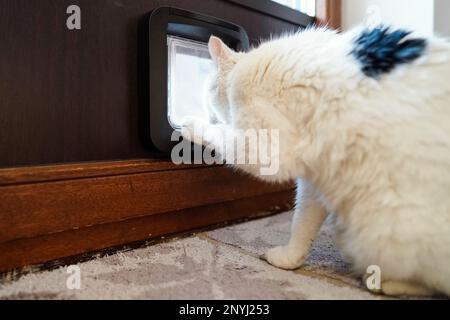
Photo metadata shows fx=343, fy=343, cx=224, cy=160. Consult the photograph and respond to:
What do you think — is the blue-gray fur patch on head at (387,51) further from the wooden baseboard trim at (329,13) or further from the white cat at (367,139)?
the wooden baseboard trim at (329,13)

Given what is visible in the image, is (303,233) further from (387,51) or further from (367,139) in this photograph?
(387,51)

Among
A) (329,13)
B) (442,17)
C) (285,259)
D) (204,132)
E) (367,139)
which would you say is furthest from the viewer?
(329,13)

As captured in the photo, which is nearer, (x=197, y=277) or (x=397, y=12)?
(x=197, y=277)

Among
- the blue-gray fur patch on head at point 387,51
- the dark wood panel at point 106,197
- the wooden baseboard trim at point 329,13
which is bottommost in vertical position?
the dark wood panel at point 106,197

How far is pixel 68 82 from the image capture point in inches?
37.1

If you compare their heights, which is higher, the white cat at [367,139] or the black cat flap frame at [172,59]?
the black cat flap frame at [172,59]

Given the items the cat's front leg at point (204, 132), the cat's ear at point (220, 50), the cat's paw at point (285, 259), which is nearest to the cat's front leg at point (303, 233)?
the cat's paw at point (285, 259)

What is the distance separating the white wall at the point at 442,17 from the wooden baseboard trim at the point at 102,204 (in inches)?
46.2

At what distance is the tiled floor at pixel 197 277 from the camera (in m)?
0.71

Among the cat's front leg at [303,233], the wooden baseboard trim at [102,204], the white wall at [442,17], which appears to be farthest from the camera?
the white wall at [442,17]

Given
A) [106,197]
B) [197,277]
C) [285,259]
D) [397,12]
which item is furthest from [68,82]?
[397,12]

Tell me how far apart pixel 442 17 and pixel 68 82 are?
1635mm

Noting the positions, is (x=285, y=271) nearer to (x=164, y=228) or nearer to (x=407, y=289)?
(x=407, y=289)

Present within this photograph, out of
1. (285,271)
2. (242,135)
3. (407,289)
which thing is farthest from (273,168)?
(407,289)
